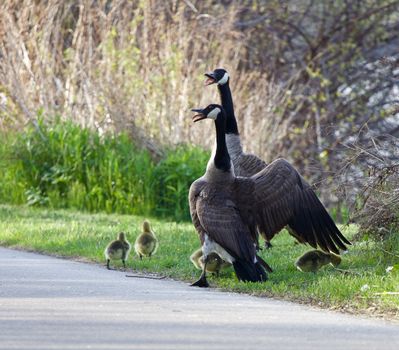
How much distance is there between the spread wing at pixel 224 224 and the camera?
37.4ft

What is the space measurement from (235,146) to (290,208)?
2.91 metres

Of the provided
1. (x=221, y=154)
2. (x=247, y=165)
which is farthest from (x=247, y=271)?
(x=247, y=165)

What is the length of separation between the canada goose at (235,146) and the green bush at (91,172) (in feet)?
13.7

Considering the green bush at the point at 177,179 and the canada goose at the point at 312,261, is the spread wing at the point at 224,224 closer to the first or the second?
the canada goose at the point at 312,261

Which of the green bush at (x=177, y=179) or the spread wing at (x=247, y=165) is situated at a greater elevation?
the spread wing at (x=247, y=165)

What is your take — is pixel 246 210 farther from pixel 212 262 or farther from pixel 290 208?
pixel 212 262

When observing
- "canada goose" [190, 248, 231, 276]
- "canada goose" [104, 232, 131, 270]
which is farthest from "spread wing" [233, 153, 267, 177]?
"canada goose" [190, 248, 231, 276]

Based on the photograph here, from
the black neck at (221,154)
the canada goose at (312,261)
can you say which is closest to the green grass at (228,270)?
the canada goose at (312,261)

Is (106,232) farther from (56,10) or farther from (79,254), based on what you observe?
(56,10)

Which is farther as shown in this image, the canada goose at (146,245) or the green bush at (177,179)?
the green bush at (177,179)

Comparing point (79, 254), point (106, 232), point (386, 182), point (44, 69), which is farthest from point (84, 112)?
point (386, 182)

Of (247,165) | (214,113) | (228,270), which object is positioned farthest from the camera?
(247,165)

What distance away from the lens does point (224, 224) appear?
37.8 ft

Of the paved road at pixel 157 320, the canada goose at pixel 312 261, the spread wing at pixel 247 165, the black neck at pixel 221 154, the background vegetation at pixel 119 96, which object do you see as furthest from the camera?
the background vegetation at pixel 119 96
